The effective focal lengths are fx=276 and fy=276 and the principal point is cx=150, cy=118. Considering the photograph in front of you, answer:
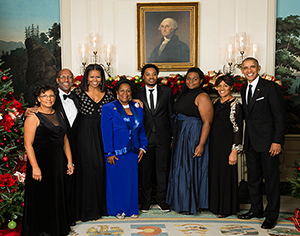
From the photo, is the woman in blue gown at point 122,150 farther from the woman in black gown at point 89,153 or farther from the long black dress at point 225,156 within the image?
the long black dress at point 225,156

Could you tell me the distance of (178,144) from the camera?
390 centimetres

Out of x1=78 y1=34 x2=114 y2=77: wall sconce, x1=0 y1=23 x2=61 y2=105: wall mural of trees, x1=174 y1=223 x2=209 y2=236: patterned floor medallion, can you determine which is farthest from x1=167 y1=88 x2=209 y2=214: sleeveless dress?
x1=0 y1=23 x2=61 y2=105: wall mural of trees

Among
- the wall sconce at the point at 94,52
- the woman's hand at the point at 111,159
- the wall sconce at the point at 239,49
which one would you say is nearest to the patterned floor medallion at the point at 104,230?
the woman's hand at the point at 111,159

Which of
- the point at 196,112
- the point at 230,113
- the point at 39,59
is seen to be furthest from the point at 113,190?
the point at 39,59

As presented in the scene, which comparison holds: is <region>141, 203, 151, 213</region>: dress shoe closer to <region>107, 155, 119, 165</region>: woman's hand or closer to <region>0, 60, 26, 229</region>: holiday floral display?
<region>107, 155, 119, 165</region>: woman's hand

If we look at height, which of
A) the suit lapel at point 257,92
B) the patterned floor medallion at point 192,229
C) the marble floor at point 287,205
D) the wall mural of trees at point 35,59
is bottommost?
the marble floor at point 287,205

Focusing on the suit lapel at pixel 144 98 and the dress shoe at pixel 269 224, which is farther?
the suit lapel at pixel 144 98

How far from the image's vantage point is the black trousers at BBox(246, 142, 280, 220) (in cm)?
346

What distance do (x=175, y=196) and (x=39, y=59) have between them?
12.3 ft

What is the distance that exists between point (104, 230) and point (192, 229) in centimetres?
107

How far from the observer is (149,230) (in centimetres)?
334

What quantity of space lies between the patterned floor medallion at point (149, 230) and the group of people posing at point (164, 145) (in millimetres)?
353

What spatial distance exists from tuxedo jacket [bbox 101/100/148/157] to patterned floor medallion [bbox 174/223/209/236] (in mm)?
1170

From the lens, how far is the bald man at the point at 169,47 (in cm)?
538
